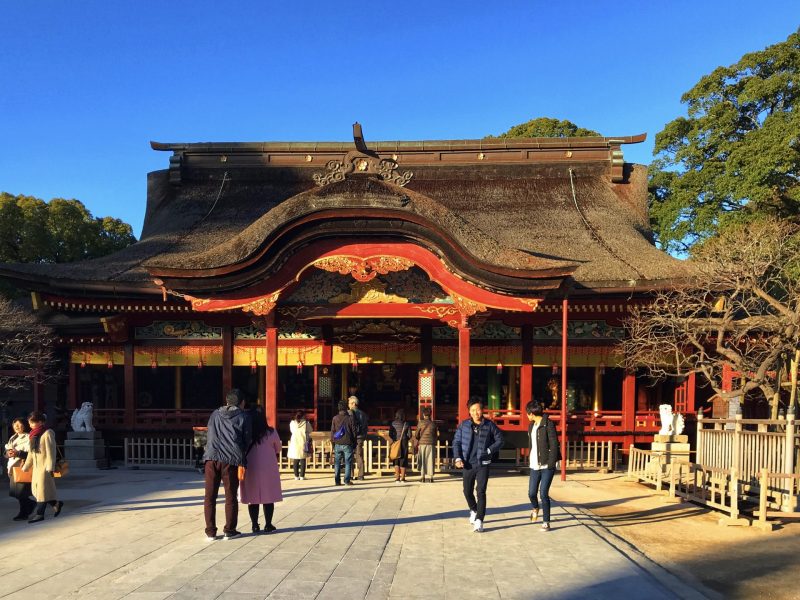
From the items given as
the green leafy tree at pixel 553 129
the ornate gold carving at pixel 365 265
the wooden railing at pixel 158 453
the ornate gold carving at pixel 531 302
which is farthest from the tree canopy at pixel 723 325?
the green leafy tree at pixel 553 129

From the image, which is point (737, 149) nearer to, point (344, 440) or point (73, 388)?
point (344, 440)

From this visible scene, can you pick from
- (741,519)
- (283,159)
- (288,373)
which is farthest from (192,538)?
(283,159)

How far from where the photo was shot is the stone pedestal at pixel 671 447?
1285 cm

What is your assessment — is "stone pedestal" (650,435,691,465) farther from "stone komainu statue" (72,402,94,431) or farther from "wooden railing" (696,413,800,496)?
"stone komainu statue" (72,402,94,431)

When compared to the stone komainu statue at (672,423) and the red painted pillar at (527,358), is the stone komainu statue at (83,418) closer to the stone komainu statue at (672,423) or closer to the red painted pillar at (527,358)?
the red painted pillar at (527,358)

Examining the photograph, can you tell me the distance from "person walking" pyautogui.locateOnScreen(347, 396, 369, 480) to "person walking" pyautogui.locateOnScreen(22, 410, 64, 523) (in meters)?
5.00

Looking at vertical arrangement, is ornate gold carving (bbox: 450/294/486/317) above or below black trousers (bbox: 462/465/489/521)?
above

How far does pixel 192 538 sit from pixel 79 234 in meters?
22.1

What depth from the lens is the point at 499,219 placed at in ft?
58.3

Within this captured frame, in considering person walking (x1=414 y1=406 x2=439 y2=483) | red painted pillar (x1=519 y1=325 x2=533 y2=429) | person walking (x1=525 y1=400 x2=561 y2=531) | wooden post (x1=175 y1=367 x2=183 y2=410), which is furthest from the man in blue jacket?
wooden post (x1=175 y1=367 x2=183 y2=410)

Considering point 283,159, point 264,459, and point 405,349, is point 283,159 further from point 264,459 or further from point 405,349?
point 264,459

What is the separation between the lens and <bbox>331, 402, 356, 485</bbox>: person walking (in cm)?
1114

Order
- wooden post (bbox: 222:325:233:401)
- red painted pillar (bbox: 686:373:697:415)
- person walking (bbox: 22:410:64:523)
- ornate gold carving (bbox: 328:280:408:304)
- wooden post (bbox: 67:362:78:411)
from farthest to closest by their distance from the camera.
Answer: wooden post (bbox: 67:362:78:411), red painted pillar (bbox: 686:373:697:415), wooden post (bbox: 222:325:233:401), ornate gold carving (bbox: 328:280:408:304), person walking (bbox: 22:410:64:523)

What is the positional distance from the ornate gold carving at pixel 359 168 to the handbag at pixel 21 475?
7.31 metres
